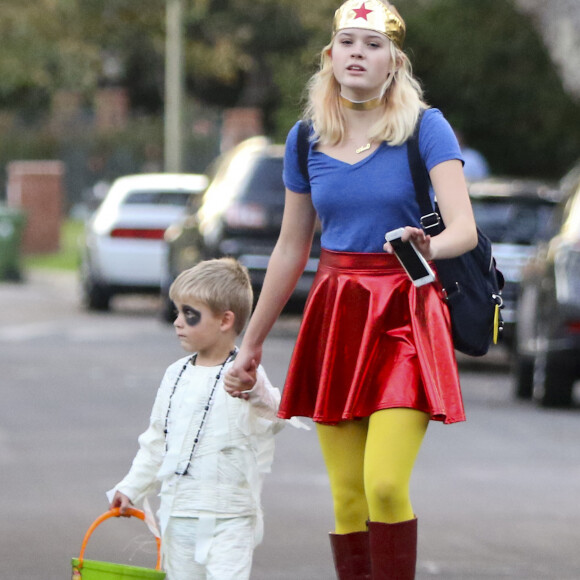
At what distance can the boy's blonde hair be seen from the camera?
16.2 ft


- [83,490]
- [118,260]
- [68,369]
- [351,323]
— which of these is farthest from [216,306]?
[118,260]

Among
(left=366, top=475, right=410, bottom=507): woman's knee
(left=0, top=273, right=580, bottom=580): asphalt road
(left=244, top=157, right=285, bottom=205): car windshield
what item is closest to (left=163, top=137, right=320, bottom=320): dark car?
(left=244, top=157, right=285, bottom=205): car windshield

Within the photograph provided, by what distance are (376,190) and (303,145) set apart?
292 millimetres

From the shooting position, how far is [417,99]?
484 cm

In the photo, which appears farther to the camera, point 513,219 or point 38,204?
point 38,204

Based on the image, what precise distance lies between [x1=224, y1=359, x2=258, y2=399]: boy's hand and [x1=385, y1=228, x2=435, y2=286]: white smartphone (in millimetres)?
541

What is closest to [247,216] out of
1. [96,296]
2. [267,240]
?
[267,240]

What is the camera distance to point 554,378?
11.8 metres

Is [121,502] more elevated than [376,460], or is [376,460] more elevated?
[376,460]

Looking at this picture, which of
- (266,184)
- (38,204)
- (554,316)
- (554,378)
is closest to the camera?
(554,316)

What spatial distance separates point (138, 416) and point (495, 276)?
6.32m

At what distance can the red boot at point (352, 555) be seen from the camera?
495 centimetres

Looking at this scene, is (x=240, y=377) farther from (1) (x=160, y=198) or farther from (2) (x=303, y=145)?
(1) (x=160, y=198)

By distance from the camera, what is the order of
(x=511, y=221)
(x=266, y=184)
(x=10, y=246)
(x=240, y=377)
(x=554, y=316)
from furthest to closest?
(x=10, y=246), (x=266, y=184), (x=511, y=221), (x=554, y=316), (x=240, y=377)
